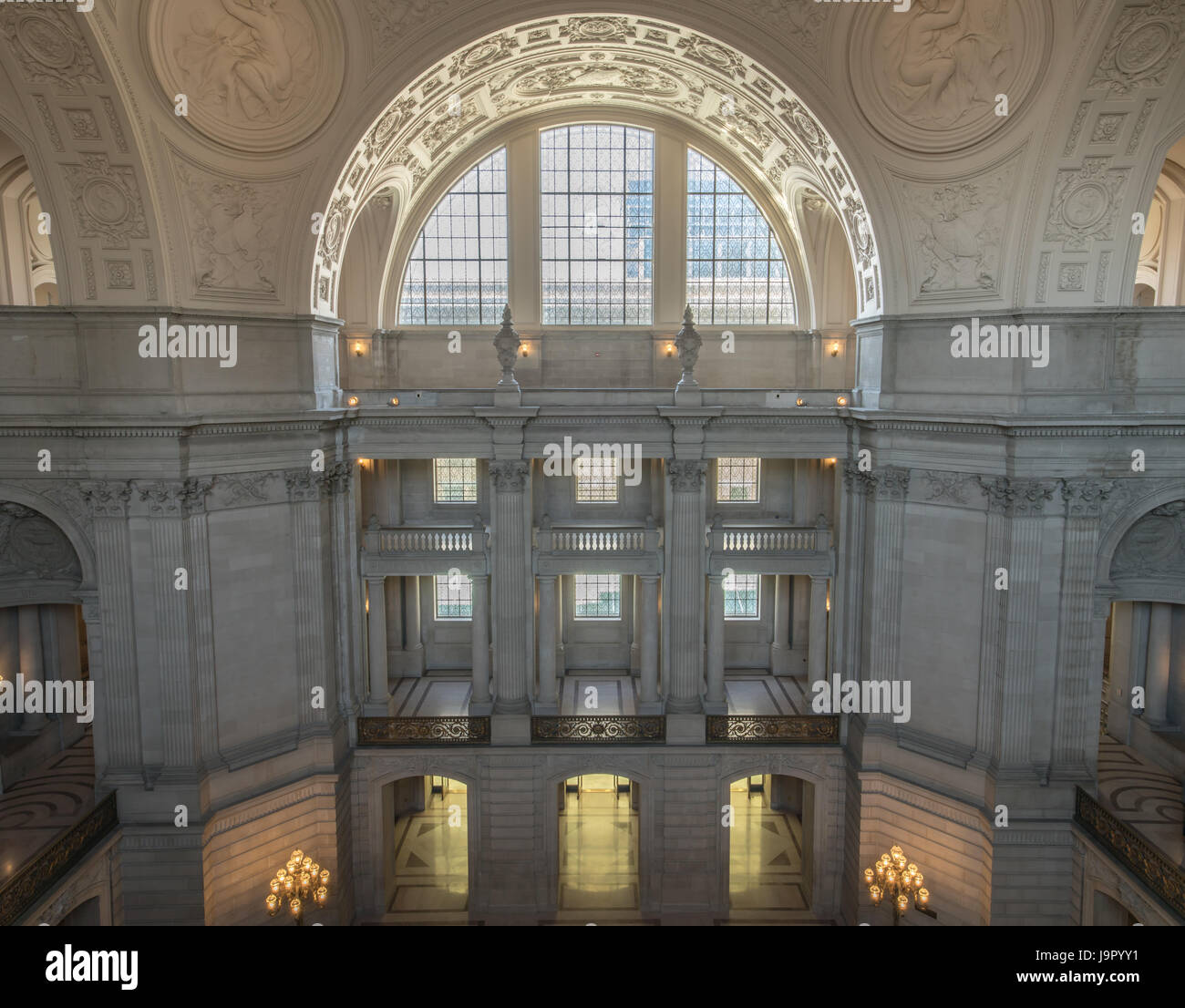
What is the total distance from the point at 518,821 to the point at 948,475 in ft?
40.2

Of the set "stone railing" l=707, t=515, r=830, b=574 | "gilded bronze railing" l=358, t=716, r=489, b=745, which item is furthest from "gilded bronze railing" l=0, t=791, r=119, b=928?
"stone railing" l=707, t=515, r=830, b=574

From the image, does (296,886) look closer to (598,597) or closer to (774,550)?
(598,597)

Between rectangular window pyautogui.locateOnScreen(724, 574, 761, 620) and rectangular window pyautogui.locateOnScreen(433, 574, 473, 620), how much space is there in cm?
740

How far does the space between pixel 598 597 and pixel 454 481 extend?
5.23 meters

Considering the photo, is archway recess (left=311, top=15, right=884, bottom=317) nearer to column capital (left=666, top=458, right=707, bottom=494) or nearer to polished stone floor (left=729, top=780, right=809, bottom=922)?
column capital (left=666, top=458, right=707, bottom=494)

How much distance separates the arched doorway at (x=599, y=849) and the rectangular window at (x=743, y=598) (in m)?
5.54

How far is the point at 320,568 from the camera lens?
58.4 feet

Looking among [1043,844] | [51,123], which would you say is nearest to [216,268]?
[51,123]

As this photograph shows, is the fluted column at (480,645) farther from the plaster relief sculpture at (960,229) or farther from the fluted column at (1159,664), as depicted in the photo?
the fluted column at (1159,664)

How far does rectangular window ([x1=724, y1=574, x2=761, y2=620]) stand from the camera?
2367 cm

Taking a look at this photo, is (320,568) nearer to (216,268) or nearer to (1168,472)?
(216,268)

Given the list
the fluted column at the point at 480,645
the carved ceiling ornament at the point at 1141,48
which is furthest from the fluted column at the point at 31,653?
the carved ceiling ornament at the point at 1141,48

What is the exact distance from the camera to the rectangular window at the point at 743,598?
23.7m
